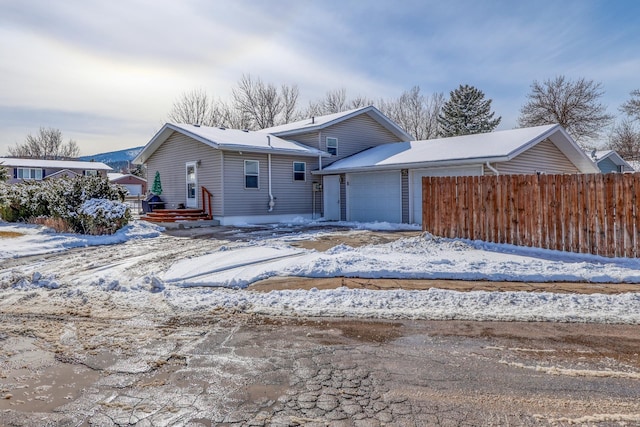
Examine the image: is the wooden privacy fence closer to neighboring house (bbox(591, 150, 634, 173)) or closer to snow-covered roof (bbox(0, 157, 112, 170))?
neighboring house (bbox(591, 150, 634, 173))

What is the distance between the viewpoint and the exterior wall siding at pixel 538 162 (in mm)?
14859

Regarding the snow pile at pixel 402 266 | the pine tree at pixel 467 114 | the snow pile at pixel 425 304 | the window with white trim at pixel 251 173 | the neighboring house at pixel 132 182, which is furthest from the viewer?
the neighboring house at pixel 132 182

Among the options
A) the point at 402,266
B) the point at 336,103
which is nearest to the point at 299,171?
the point at 402,266

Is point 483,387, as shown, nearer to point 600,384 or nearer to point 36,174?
point 600,384

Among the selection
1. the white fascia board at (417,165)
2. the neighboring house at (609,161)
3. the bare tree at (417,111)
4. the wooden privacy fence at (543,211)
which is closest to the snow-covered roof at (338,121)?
the white fascia board at (417,165)

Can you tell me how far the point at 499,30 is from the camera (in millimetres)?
13641

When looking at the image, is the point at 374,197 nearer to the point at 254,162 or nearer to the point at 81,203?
the point at 254,162

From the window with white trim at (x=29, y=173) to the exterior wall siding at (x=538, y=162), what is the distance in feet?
165

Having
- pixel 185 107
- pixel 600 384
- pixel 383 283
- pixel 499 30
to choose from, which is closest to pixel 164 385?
pixel 600 384

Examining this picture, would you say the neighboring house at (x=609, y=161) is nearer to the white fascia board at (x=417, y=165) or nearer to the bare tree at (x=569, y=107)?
the bare tree at (x=569, y=107)

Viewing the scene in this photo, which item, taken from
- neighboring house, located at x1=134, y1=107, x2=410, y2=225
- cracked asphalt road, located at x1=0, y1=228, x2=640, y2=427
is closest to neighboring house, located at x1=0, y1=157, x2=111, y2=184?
neighboring house, located at x1=134, y1=107, x2=410, y2=225

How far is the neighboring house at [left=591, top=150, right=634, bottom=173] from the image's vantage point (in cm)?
2424

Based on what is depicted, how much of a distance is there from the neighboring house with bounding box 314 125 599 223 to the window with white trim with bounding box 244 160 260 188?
3.09 m

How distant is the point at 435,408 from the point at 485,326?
2.10 m
